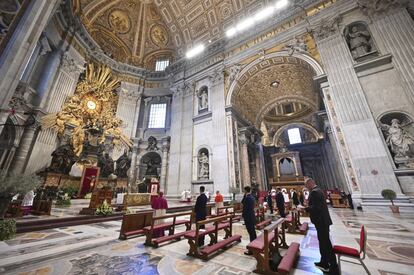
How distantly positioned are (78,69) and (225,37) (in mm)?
12072

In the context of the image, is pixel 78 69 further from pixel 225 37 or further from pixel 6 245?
pixel 6 245

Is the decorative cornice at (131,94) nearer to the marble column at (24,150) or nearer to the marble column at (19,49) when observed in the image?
the marble column at (24,150)

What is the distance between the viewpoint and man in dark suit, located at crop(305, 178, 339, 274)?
7.26ft

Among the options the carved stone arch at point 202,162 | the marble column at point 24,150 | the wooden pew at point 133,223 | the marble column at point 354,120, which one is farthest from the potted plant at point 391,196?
the marble column at point 24,150

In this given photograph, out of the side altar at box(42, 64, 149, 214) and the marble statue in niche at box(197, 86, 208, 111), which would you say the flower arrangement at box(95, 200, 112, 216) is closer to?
the side altar at box(42, 64, 149, 214)

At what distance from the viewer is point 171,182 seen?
537 inches

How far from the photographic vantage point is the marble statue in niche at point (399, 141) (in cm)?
688

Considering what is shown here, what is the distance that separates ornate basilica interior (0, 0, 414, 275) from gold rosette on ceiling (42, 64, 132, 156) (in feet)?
0.32

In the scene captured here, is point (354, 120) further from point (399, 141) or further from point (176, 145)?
point (176, 145)

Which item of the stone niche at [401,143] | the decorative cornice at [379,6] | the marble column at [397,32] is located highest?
the decorative cornice at [379,6]

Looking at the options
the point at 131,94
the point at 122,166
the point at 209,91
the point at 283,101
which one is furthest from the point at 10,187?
the point at 283,101

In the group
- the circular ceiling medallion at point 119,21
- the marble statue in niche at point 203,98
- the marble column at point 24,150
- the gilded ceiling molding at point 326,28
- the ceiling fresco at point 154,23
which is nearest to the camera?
the marble column at point 24,150

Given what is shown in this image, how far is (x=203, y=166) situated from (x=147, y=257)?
10241mm

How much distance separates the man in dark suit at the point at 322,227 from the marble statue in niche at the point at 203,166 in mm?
10403
